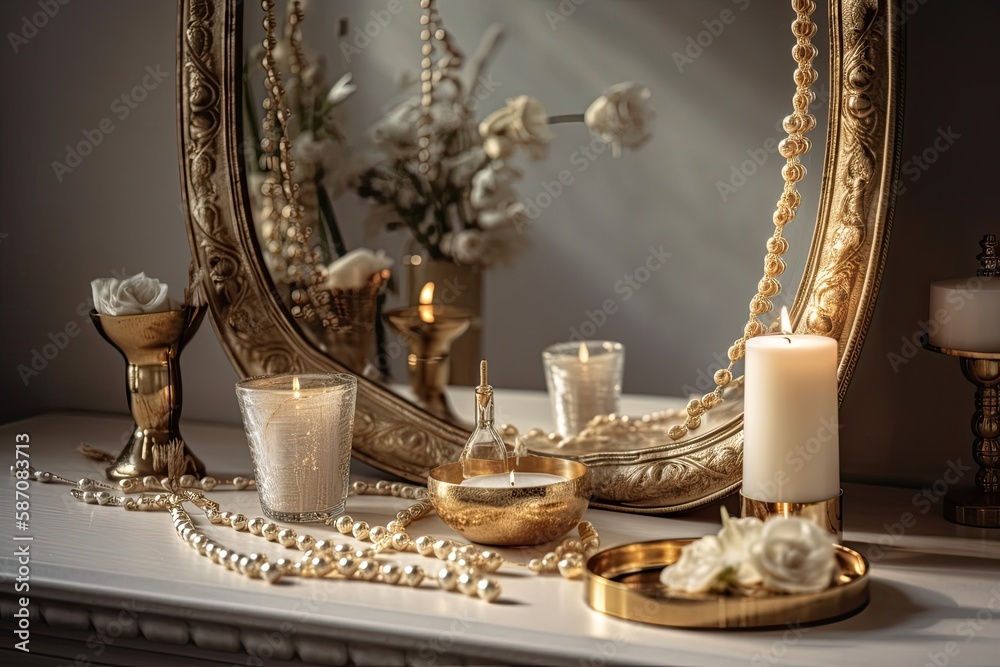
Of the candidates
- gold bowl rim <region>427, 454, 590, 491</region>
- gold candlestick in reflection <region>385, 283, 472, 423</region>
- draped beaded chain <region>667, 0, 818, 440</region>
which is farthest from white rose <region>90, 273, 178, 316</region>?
draped beaded chain <region>667, 0, 818, 440</region>

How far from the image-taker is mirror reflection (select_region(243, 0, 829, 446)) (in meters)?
0.88

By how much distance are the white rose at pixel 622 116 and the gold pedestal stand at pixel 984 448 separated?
30 centimetres

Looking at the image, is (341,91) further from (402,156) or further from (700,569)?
(700,569)

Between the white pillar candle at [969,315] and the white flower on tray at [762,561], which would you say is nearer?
the white flower on tray at [762,561]

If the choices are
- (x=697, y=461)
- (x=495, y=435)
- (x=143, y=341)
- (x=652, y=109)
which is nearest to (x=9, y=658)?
(x=143, y=341)

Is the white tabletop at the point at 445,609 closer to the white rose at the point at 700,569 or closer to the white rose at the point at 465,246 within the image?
the white rose at the point at 700,569

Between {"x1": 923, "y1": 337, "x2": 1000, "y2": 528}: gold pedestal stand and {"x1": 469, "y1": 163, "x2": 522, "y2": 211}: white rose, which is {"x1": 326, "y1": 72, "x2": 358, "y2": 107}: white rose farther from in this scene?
{"x1": 923, "y1": 337, "x2": 1000, "y2": 528}: gold pedestal stand

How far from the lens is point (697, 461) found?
2.89 feet

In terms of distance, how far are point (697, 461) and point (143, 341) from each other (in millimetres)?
548

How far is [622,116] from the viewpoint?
0.91m

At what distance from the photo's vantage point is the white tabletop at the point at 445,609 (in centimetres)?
63

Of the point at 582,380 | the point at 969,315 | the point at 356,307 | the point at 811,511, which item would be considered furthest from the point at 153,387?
the point at 969,315

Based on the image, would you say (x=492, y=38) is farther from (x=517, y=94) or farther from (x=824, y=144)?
(x=824, y=144)

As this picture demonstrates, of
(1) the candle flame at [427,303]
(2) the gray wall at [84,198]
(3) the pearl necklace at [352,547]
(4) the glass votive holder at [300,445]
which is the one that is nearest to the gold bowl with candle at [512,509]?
(3) the pearl necklace at [352,547]
